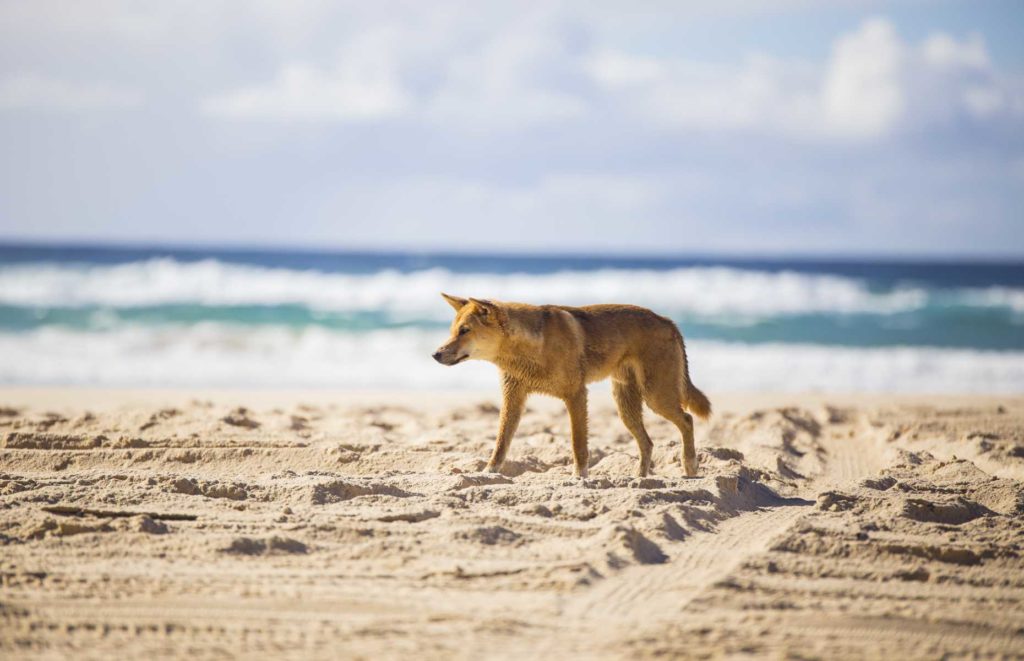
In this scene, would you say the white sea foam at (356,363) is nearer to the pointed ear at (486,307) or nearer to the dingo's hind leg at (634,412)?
the dingo's hind leg at (634,412)

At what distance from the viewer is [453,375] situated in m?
16.7

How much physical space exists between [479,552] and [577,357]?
7.80 ft

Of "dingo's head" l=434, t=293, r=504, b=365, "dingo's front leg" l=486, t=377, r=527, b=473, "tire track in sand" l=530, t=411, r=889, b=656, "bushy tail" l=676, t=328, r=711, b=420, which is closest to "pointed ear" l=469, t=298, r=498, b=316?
"dingo's head" l=434, t=293, r=504, b=365

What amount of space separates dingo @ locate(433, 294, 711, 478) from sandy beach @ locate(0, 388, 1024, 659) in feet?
1.43

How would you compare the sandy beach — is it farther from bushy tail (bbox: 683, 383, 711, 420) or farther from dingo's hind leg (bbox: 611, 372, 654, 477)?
bushy tail (bbox: 683, 383, 711, 420)

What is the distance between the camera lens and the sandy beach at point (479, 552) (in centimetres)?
407

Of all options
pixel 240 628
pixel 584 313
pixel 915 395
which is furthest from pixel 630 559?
pixel 915 395

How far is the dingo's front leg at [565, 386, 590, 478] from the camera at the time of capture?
716 centimetres

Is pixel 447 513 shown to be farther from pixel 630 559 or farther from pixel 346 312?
pixel 346 312

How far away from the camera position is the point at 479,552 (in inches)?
200

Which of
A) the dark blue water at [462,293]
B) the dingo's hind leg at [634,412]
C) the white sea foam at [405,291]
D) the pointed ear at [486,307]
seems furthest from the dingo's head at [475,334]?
the white sea foam at [405,291]

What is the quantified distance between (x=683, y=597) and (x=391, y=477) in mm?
2663

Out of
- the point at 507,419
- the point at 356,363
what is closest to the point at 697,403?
the point at 507,419

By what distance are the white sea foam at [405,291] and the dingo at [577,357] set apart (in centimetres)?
1918
